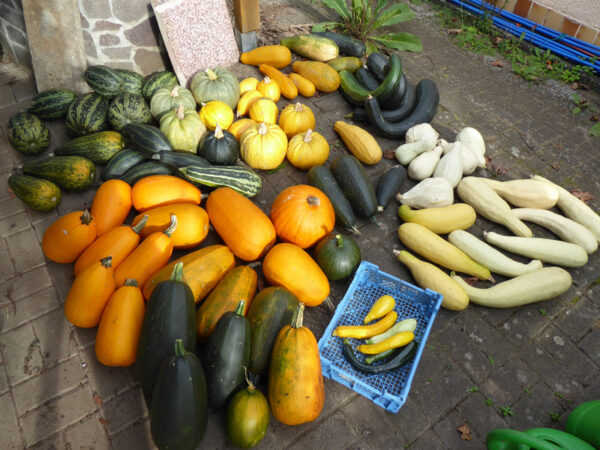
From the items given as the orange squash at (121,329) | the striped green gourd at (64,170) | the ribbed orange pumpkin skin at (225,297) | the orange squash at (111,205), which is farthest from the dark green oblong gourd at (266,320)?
the striped green gourd at (64,170)

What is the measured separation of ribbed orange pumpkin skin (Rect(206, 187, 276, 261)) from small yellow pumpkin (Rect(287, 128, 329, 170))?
0.93 meters

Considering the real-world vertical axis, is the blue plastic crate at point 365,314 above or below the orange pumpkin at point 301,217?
below

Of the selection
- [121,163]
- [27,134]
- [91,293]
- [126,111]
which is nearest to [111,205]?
[121,163]

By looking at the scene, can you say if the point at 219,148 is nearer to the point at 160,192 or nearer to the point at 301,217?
the point at 160,192

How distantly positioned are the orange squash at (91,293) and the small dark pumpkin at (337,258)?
1438 mm

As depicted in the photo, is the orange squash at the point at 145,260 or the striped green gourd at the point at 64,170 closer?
the orange squash at the point at 145,260

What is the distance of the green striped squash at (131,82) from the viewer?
424 centimetres

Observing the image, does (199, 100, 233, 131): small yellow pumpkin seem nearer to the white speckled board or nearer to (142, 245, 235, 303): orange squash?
the white speckled board

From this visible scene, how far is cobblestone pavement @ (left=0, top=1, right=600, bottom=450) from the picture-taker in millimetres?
2465

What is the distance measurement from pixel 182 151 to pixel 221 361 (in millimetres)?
2182

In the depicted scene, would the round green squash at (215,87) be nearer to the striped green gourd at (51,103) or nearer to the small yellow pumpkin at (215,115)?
the small yellow pumpkin at (215,115)

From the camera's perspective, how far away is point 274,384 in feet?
7.62

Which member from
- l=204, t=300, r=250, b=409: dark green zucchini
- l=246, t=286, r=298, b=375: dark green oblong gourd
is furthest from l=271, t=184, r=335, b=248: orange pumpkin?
l=204, t=300, r=250, b=409: dark green zucchini

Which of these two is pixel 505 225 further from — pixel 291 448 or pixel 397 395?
pixel 291 448
